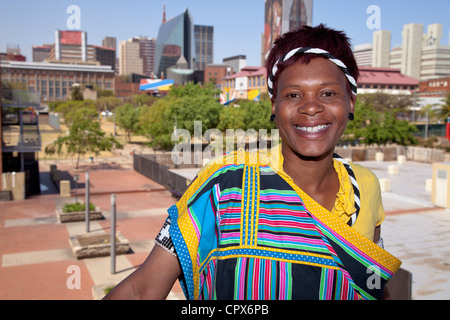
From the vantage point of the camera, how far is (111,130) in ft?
213

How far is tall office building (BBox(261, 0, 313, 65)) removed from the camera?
92938 millimetres

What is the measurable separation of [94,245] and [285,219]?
41.8 feet

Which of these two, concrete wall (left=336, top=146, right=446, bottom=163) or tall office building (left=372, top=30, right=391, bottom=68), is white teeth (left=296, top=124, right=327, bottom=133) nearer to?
concrete wall (left=336, top=146, right=446, bottom=163)

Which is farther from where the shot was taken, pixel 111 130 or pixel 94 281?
pixel 111 130

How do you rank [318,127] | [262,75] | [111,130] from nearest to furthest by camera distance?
[318,127]
[111,130]
[262,75]

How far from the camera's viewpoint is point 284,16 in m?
101

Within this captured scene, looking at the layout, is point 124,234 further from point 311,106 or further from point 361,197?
point 311,106

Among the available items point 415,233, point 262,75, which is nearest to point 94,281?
point 415,233

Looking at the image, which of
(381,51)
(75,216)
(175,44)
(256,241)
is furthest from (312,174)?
(175,44)

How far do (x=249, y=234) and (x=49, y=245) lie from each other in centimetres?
1423

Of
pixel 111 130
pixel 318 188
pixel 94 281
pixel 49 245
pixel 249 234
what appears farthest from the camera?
pixel 111 130

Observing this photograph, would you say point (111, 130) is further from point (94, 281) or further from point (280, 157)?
point (280, 157)
